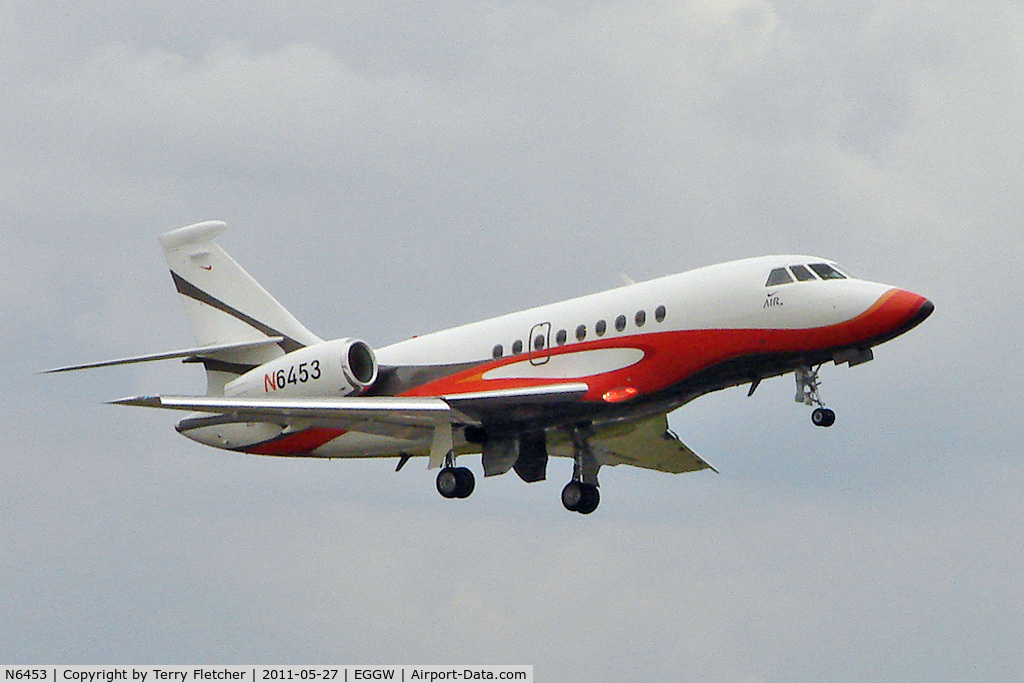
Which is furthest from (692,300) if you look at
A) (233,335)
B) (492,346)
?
(233,335)

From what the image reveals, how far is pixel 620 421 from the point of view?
38281mm

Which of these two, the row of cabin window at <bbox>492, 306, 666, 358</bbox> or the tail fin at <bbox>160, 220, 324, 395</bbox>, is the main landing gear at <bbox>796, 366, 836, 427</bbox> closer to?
the row of cabin window at <bbox>492, 306, 666, 358</bbox>

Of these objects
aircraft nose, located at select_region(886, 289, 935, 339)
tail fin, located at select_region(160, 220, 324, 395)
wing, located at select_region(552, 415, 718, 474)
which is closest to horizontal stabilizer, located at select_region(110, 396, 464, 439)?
wing, located at select_region(552, 415, 718, 474)

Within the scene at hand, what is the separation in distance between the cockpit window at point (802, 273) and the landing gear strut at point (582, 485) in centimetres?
696

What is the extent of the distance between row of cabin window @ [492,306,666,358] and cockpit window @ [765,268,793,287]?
2110 millimetres

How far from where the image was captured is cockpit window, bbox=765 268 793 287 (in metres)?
35.6

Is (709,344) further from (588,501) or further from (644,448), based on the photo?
(644,448)

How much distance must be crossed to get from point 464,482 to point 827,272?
857 centimetres

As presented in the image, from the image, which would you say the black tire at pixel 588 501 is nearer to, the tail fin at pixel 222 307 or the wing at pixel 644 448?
the wing at pixel 644 448

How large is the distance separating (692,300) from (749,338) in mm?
1409

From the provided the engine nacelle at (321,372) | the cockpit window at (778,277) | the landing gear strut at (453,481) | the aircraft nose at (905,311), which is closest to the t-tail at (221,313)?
the engine nacelle at (321,372)

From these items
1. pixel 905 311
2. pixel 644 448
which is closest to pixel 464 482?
pixel 644 448

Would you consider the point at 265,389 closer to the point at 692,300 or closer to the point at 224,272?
the point at 224,272

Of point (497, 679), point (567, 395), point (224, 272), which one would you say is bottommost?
point (497, 679)
